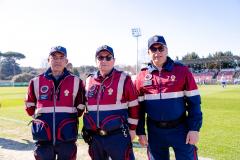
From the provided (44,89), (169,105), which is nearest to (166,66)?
(169,105)

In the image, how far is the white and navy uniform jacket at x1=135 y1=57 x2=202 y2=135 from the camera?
4.19 metres

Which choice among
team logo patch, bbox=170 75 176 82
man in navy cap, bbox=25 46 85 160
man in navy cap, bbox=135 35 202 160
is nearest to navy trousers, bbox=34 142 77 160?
man in navy cap, bbox=25 46 85 160

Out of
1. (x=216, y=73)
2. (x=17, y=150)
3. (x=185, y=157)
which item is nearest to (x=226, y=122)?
(x=17, y=150)

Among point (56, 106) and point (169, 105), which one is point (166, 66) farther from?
point (56, 106)

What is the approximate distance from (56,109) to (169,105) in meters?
1.54

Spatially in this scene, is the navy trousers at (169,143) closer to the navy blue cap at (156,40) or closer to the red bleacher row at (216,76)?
the navy blue cap at (156,40)

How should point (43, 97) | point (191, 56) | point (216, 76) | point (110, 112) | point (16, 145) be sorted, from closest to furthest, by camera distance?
point (110, 112)
point (43, 97)
point (16, 145)
point (216, 76)
point (191, 56)

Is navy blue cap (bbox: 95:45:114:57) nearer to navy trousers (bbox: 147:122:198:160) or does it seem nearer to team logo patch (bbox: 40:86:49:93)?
team logo patch (bbox: 40:86:49:93)

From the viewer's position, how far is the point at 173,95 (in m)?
4.20

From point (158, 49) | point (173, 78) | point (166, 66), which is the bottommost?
point (173, 78)

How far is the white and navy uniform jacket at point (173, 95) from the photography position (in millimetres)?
4191

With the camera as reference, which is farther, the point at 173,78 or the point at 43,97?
the point at 43,97

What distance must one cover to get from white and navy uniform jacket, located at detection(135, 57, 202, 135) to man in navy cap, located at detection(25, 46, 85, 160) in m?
1.04

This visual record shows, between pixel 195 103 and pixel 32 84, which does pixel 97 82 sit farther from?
pixel 195 103
